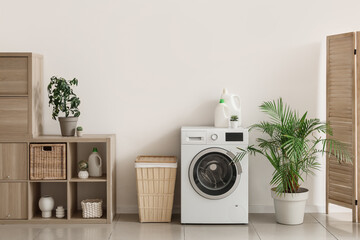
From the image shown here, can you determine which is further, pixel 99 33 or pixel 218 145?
pixel 99 33

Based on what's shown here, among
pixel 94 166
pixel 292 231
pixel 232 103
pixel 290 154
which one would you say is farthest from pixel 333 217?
pixel 94 166

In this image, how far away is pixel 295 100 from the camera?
16.6ft

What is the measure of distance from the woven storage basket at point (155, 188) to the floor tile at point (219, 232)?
29 cm

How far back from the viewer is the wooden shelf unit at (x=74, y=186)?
15.2 ft

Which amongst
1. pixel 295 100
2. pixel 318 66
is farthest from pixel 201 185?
pixel 318 66

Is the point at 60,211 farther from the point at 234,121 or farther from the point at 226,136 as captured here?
the point at 234,121

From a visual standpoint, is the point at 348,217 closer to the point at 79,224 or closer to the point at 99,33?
the point at 79,224

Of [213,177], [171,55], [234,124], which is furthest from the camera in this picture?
[171,55]

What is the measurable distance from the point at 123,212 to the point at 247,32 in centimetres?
208

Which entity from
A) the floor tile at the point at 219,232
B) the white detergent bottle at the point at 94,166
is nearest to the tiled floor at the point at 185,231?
the floor tile at the point at 219,232

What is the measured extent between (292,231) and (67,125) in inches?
84.6

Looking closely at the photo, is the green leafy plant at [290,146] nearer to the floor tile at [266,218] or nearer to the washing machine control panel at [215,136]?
the washing machine control panel at [215,136]

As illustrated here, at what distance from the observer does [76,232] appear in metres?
4.39

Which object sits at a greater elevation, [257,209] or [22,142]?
[22,142]
